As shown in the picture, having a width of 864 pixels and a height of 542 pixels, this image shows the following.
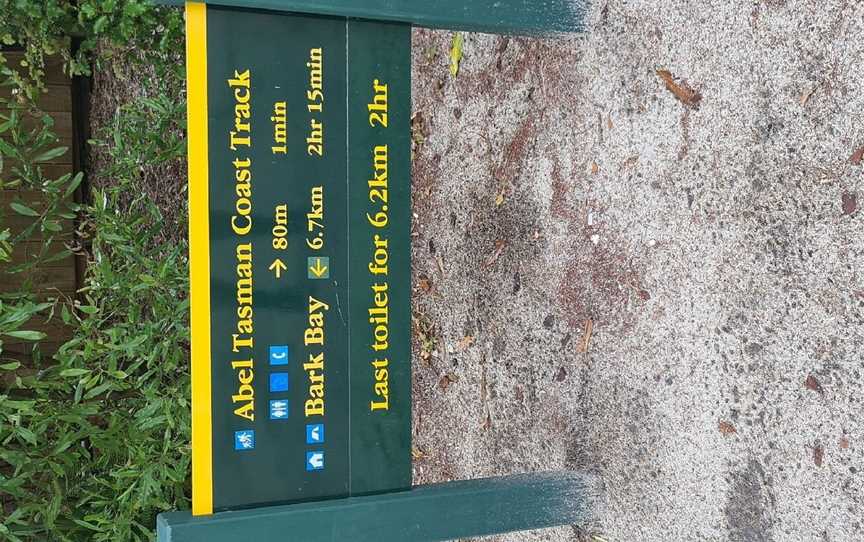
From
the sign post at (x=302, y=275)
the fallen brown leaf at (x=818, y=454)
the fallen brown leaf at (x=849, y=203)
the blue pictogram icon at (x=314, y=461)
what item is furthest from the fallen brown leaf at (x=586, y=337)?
the blue pictogram icon at (x=314, y=461)

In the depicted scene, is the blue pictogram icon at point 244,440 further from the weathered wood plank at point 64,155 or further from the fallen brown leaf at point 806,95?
the weathered wood plank at point 64,155

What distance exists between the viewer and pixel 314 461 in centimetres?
220

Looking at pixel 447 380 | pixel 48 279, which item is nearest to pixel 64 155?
pixel 48 279

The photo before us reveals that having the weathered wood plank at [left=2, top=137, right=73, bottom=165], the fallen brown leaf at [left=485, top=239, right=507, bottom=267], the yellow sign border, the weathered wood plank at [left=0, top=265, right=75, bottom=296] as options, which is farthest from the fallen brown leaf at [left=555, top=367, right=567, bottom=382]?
the weathered wood plank at [left=2, top=137, right=73, bottom=165]

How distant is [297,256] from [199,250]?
0.26m

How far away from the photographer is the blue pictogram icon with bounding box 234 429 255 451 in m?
2.11

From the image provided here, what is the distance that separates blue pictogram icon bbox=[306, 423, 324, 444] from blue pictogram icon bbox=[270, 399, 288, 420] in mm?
76

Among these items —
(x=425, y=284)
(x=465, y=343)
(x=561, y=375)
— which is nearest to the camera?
(x=561, y=375)

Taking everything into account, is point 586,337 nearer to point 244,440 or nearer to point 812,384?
point 812,384

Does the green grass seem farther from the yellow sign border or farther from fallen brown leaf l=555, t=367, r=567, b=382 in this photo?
fallen brown leaf l=555, t=367, r=567, b=382

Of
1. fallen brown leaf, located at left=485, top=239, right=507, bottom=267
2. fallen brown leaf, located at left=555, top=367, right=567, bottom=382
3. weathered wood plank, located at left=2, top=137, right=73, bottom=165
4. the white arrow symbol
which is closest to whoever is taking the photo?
the white arrow symbol

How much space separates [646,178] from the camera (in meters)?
2.58

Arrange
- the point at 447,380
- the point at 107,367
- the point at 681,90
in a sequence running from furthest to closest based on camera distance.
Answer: the point at 447,380
the point at 107,367
the point at 681,90

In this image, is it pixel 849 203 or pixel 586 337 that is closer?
pixel 849 203
